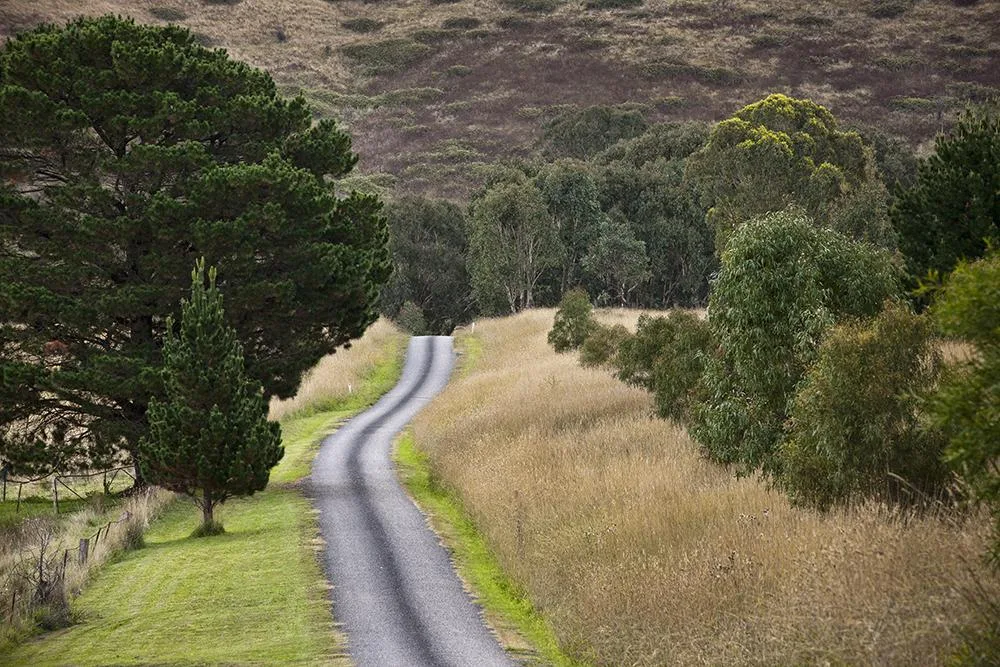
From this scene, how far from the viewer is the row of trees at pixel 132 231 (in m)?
32.5

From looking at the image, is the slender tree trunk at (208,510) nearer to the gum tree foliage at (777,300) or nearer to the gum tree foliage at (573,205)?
the gum tree foliage at (777,300)

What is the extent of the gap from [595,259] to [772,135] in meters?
21.1

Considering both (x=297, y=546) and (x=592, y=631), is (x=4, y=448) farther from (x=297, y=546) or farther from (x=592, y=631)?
(x=592, y=631)

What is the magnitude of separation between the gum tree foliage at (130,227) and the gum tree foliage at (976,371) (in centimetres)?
2408

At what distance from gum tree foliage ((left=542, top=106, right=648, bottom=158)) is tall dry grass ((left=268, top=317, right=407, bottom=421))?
47043mm

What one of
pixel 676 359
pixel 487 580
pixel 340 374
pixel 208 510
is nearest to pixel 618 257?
pixel 340 374

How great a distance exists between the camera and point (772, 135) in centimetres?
6812

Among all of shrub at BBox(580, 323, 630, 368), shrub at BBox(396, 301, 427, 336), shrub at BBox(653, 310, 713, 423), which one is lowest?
shrub at BBox(396, 301, 427, 336)

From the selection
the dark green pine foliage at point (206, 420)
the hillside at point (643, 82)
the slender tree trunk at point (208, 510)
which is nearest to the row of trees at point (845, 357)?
the dark green pine foliage at point (206, 420)

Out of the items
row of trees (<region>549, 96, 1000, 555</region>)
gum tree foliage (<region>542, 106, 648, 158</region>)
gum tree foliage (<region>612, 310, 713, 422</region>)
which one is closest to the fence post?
row of trees (<region>549, 96, 1000, 555</region>)

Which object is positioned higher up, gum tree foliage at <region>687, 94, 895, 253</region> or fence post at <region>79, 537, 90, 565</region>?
gum tree foliage at <region>687, 94, 895, 253</region>

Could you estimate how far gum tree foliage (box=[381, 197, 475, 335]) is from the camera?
99.2 m

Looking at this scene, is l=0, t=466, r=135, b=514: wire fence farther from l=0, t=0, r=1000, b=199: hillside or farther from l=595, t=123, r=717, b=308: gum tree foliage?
l=0, t=0, r=1000, b=199: hillside

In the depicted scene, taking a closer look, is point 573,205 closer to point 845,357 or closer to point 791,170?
point 791,170
